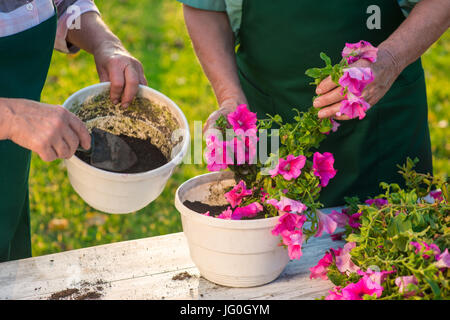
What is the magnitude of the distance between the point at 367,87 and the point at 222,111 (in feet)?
1.40

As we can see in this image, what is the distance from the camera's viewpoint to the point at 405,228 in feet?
4.00

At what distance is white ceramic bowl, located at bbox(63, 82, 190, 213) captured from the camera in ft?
4.35

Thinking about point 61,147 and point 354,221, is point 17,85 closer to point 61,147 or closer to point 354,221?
point 61,147

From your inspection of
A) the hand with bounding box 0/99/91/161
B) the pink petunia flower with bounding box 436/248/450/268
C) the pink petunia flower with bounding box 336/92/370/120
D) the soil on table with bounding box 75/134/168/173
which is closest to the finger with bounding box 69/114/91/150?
the hand with bounding box 0/99/91/161

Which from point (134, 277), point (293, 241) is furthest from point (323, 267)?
point (134, 277)

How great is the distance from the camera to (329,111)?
1.33m

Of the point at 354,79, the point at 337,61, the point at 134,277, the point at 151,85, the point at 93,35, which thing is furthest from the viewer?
the point at 151,85

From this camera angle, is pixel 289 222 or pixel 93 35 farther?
pixel 93 35

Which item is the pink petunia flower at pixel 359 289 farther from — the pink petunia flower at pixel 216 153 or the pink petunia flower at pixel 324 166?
the pink petunia flower at pixel 216 153

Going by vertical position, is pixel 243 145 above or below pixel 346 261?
above

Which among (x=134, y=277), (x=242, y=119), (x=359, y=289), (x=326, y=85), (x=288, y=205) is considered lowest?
(x=134, y=277)

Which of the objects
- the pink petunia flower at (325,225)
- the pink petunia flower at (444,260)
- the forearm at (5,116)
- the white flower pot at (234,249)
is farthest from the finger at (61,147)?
the pink petunia flower at (444,260)
